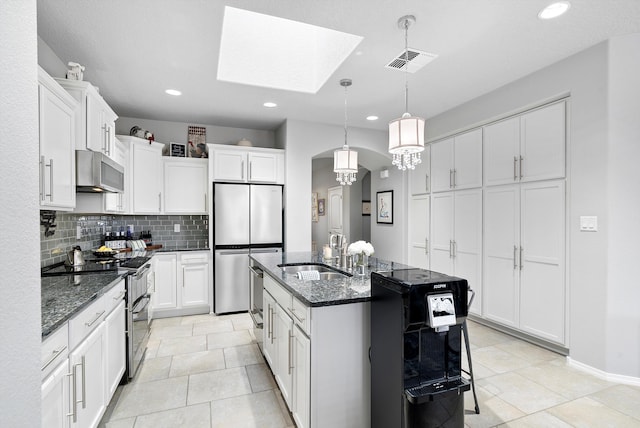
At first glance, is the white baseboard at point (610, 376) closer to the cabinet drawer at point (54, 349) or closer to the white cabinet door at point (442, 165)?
the white cabinet door at point (442, 165)

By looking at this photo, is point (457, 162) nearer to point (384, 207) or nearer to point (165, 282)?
point (384, 207)

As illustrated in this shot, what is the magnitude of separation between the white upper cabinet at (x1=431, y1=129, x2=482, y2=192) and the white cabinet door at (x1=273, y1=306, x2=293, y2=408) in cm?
292

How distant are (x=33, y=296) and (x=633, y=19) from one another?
371cm

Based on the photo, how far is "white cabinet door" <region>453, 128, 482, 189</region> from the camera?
387 centimetres

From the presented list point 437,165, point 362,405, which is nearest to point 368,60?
point 437,165

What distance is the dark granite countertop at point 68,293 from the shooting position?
55.9 inches

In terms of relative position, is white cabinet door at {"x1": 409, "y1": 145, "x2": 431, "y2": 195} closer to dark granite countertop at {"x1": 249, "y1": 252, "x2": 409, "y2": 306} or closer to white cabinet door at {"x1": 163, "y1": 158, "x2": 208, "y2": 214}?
dark granite countertop at {"x1": 249, "y1": 252, "x2": 409, "y2": 306}

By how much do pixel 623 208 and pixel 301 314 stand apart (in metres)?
2.73

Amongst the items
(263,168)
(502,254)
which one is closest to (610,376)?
(502,254)

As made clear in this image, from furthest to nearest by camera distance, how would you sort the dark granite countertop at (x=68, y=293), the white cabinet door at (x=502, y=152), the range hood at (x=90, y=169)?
the white cabinet door at (x=502, y=152) < the range hood at (x=90, y=169) < the dark granite countertop at (x=68, y=293)

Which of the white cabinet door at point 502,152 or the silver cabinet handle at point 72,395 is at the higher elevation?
the white cabinet door at point 502,152

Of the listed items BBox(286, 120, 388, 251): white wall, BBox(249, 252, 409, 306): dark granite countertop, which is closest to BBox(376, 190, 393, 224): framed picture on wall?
BBox(286, 120, 388, 251): white wall

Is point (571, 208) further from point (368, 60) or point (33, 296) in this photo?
Result: point (33, 296)

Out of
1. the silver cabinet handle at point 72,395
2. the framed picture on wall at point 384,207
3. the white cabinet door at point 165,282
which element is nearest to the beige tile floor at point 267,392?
the silver cabinet handle at point 72,395
